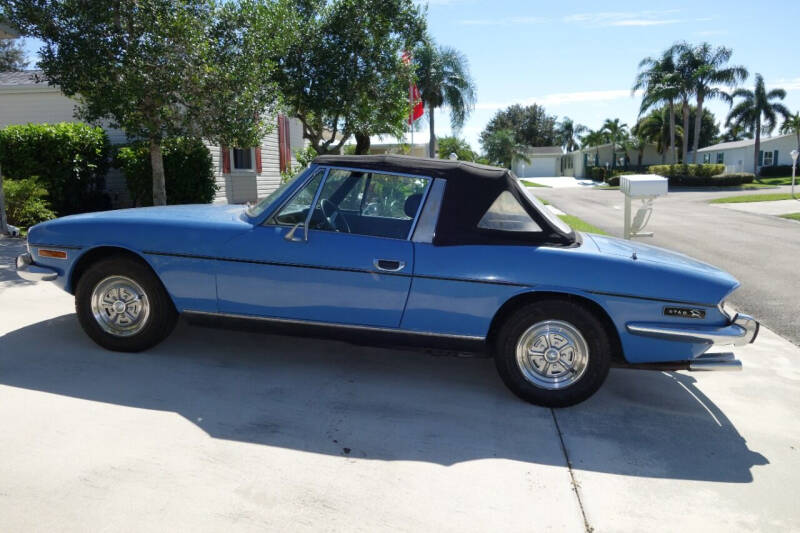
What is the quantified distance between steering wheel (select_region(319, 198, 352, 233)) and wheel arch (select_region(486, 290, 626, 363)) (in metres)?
1.21

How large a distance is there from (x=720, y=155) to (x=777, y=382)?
65493 millimetres

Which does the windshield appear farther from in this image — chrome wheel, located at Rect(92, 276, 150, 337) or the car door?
chrome wheel, located at Rect(92, 276, 150, 337)

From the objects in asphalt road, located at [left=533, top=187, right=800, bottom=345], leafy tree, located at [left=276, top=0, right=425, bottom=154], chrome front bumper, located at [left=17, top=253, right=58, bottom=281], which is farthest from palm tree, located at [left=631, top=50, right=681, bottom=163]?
chrome front bumper, located at [left=17, top=253, right=58, bottom=281]

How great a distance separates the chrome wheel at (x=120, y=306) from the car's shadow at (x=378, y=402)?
0.21 m

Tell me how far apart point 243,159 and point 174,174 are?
475 centimetres

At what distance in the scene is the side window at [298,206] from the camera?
4.27 m

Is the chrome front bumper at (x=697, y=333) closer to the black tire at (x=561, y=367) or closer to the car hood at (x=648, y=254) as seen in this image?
the black tire at (x=561, y=367)

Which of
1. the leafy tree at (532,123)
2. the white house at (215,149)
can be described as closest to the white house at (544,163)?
the leafy tree at (532,123)

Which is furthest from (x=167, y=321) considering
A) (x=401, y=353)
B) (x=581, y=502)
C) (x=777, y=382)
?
(x=777, y=382)

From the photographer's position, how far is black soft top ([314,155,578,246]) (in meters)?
4.04

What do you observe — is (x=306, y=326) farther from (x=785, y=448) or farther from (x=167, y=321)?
(x=785, y=448)

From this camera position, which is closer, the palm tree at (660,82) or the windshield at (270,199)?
the windshield at (270,199)

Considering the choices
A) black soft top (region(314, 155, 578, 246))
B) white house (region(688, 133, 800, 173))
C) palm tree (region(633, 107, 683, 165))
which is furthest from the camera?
palm tree (region(633, 107, 683, 165))

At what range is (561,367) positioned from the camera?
3994 millimetres
